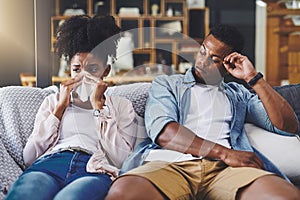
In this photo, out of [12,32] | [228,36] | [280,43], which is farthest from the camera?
[280,43]

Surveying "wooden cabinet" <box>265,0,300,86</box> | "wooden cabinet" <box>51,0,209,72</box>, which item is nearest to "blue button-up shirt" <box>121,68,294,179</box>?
"wooden cabinet" <box>265,0,300,86</box>

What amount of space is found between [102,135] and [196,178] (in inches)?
12.9

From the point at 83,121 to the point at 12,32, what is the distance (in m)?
1.56

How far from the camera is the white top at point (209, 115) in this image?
1.71 meters

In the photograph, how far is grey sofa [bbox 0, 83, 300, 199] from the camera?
5.57ft

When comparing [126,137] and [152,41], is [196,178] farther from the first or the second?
[152,41]

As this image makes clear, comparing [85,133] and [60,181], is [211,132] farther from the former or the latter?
[60,181]

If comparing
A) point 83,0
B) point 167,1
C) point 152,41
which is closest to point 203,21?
point 167,1

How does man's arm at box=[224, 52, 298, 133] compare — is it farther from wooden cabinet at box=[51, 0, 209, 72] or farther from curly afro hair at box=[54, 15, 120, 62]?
wooden cabinet at box=[51, 0, 209, 72]

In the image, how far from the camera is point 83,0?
17.3ft

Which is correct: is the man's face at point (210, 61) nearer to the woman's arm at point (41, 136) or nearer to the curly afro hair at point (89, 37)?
the curly afro hair at point (89, 37)

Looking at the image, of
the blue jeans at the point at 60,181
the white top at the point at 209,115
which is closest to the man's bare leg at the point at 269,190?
the white top at the point at 209,115

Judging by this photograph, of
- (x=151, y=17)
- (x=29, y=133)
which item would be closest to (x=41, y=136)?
(x=29, y=133)

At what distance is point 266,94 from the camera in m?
1.70
